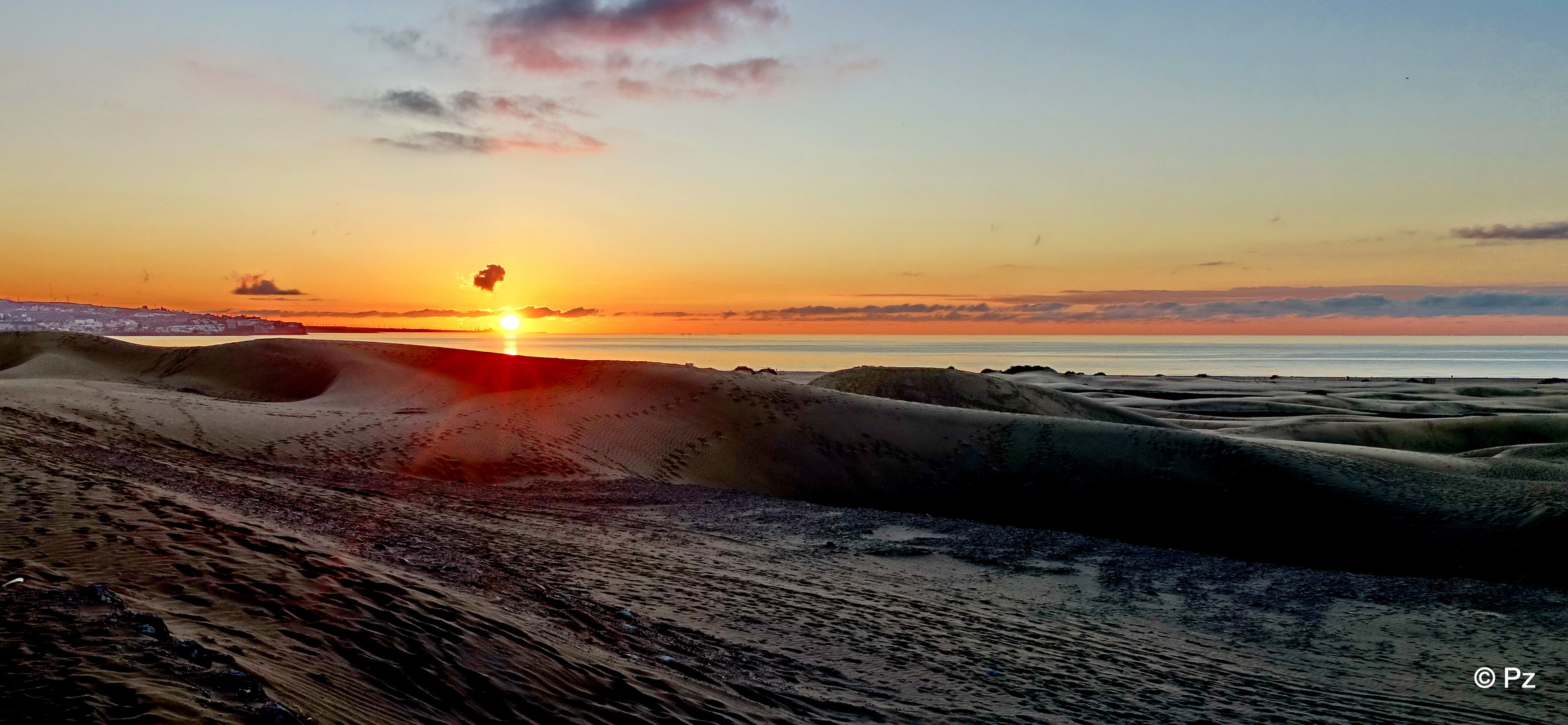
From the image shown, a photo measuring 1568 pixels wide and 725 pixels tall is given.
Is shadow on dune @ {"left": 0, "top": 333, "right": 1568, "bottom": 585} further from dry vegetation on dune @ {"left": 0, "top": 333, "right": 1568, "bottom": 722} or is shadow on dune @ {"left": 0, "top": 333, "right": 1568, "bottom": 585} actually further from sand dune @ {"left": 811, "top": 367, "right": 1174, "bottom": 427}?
sand dune @ {"left": 811, "top": 367, "right": 1174, "bottom": 427}

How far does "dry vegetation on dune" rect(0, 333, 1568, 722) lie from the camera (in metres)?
4.50

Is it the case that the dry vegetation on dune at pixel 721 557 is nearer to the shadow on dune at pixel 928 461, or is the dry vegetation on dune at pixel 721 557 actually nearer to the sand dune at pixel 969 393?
the shadow on dune at pixel 928 461

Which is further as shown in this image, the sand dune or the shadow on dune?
the sand dune

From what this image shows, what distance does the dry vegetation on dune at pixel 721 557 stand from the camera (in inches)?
177

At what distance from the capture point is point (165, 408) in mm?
16781

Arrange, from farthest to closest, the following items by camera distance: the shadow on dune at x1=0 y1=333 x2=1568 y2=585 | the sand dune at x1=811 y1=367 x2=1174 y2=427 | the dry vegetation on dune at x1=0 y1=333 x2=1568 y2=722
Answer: the sand dune at x1=811 y1=367 x2=1174 y2=427 → the shadow on dune at x1=0 y1=333 x2=1568 y2=585 → the dry vegetation on dune at x1=0 y1=333 x2=1568 y2=722

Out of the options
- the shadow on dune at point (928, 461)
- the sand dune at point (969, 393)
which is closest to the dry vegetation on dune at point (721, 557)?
the shadow on dune at point (928, 461)

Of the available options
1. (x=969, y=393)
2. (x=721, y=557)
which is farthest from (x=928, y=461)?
(x=969, y=393)

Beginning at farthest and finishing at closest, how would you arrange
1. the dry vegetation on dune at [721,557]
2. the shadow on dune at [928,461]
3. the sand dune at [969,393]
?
the sand dune at [969,393]
the shadow on dune at [928,461]
the dry vegetation on dune at [721,557]

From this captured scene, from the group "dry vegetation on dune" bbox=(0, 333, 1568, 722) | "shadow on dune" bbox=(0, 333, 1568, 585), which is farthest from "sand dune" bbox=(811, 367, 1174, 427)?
"dry vegetation on dune" bbox=(0, 333, 1568, 722)

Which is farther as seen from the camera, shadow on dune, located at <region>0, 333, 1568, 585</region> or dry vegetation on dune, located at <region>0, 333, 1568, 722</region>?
shadow on dune, located at <region>0, 333, 1568, 585</region>

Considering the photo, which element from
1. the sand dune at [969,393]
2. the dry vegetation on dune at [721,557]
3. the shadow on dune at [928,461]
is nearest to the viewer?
the dry vegetation on dune at [721,557]

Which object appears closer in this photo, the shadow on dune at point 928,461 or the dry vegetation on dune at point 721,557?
the dry vegetation on dune at point 721,557

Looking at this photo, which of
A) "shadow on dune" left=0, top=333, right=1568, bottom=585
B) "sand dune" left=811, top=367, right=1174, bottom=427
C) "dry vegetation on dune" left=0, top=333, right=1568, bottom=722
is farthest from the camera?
"sand dune" left=811, top=367, right=1174, bottom=427
